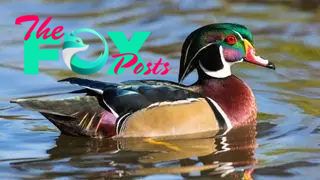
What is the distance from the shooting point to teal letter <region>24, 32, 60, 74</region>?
11.3 meters

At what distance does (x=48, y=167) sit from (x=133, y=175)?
70 cm

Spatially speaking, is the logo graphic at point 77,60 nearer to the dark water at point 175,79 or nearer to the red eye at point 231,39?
the dark water at point 175,79

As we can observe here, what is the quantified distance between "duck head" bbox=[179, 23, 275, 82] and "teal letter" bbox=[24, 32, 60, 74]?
251 centimetres

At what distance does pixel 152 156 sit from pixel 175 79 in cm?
273

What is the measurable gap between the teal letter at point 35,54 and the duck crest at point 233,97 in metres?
2.61

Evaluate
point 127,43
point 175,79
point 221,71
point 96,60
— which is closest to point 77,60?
point 96,60

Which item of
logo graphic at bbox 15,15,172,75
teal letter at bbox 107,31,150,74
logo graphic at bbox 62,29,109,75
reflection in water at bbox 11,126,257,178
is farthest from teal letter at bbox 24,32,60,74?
reflection in water at bbox 11,126,257,178

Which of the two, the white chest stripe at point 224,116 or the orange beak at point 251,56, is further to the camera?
the orange beak at point 251,56

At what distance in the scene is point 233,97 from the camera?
9312 mm

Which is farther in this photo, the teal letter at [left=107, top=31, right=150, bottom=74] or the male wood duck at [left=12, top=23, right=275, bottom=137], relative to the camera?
the teal letter at [left=107, top=31, right=150, bottom=74]

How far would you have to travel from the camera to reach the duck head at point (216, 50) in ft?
30.3

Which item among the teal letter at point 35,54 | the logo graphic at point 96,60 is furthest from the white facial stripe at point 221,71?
the teal letter at point 35,54

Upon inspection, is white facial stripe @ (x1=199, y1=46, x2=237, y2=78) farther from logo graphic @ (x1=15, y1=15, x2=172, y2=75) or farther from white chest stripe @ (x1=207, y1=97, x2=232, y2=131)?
logo graphic @ (x1=15, y1=15, x2=172, y2=75)

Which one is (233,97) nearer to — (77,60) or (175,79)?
(175,79)
